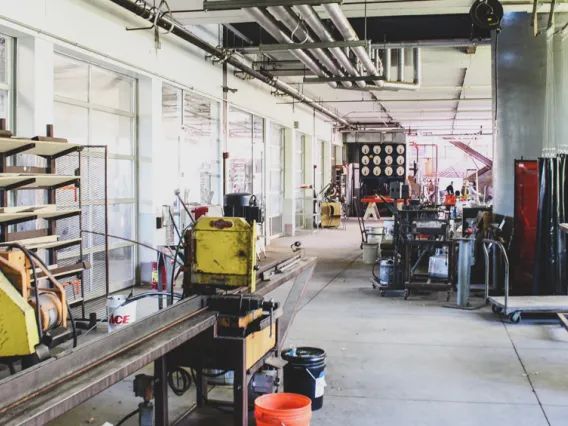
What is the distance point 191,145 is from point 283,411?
6.46 metres

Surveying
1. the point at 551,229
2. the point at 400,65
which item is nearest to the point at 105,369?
the point at 551,229

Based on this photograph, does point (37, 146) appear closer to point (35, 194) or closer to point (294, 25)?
point (35, 194)

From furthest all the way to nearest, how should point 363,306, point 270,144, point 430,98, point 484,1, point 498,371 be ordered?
1. point 430,98
2. point 270,144
3. point 363,306
4. point 484,1
5. point 498,371

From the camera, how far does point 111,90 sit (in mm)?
7051

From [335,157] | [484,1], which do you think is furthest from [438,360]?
[335,157]

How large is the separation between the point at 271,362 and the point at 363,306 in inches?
121

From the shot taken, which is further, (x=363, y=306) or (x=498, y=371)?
(x=363, y=306)

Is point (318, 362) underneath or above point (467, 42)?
underneath

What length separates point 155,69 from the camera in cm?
740

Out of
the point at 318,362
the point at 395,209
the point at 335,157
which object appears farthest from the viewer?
the point at 335,157

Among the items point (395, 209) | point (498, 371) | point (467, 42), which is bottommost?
point (498, 371)

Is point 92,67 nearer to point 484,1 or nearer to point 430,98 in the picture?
point 484,1

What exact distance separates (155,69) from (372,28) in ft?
10.5

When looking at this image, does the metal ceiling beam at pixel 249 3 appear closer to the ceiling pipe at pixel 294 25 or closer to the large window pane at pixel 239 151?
the ceiling pipe at pixel 294 25
